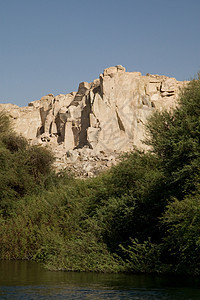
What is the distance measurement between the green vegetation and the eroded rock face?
39.7m

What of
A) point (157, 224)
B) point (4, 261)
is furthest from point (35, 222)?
point (157, 224)

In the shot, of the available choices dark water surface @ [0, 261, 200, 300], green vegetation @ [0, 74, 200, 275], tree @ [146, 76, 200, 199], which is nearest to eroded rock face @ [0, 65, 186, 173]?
green vegetation @ [0, 74, 200, 275]

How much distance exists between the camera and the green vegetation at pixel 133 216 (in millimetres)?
12867

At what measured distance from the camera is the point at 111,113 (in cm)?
6719

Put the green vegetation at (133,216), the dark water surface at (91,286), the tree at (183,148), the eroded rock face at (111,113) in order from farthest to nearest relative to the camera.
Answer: the eroded rock face at (111,113), the tree at (183,148), the green vegetation at (133,216), the dark water surface at (91,286)

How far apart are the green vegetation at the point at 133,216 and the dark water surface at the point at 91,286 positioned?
2.32ft

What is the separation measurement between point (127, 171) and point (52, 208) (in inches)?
161

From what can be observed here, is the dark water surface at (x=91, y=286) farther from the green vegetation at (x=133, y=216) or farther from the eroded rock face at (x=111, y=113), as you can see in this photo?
the eroded rock face at (x=111, y=113)

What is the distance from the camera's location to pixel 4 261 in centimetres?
1767

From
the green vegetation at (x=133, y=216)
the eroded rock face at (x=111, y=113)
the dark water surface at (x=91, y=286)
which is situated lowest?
the dark water surface at (x=91, y=286)

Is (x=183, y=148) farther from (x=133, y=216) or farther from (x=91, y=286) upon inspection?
(x=91, y=286)

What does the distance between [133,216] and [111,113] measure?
52413 millimetres

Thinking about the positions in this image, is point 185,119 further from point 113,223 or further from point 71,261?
point 71,261

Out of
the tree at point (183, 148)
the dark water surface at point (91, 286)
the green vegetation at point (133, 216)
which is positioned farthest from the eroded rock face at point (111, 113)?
the dark water surface at point (91, 286)
